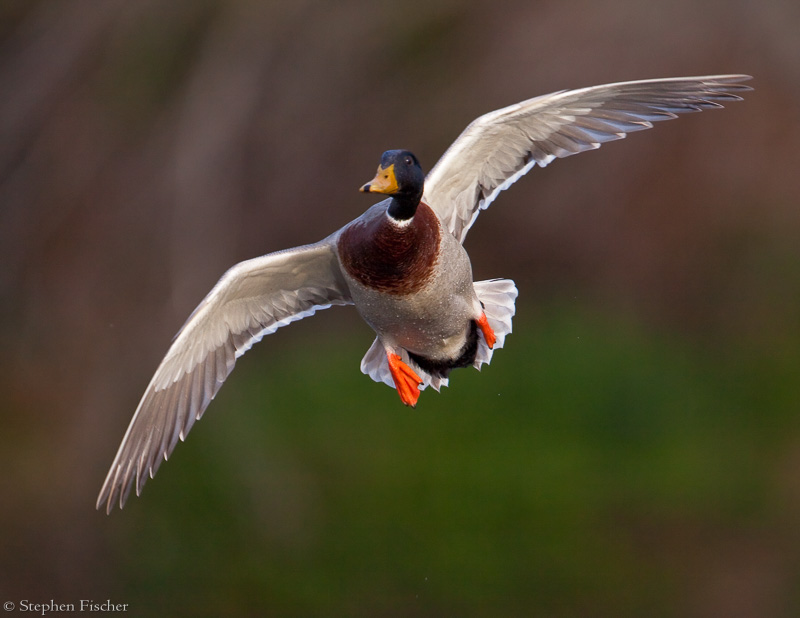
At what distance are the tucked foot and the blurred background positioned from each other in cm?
356

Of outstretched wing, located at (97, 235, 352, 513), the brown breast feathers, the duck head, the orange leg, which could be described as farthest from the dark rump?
the duck head

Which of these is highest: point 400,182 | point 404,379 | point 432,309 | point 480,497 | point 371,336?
point 400,182

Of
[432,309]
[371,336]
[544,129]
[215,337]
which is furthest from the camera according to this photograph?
[371,336]

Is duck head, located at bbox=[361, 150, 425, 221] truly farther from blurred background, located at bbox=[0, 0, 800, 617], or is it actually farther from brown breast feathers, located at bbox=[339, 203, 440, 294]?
blurred background, located at bbox=[0, 0, 800, 617]

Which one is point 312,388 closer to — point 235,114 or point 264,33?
point 235,114

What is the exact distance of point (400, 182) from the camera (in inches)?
175

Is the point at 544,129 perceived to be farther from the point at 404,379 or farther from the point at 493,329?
the point at 404,379

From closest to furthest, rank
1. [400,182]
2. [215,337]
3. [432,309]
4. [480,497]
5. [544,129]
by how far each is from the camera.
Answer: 1. [400,182]
2. [432,309]
3. [544,129]
4. [215,337]
5. [480,497]

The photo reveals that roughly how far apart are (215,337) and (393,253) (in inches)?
42.5

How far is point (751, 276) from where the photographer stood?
1005 cm

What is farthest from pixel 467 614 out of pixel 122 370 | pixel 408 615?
pixel 122 370

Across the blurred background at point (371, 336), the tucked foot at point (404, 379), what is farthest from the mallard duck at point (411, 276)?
the blurred background at point (371, 336)

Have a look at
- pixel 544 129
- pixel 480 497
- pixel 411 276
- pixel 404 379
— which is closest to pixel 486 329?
pixel 404 379

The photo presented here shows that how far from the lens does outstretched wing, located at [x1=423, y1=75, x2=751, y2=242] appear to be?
485cm
